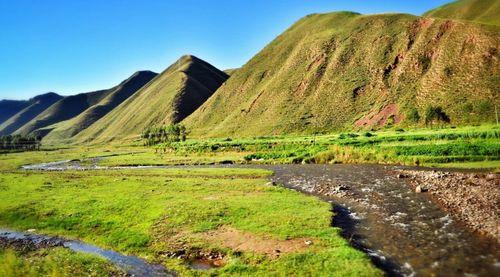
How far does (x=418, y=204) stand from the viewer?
2948 centimetres

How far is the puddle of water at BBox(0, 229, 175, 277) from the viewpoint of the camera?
2051 centimetres

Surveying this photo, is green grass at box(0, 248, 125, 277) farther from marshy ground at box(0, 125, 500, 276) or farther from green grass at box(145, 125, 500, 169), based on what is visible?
green grass at box(145, 125, 500, 169)

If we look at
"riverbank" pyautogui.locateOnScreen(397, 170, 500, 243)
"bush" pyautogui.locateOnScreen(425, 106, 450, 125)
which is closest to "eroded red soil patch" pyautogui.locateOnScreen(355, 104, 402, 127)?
"bush" pyautogui.locateOnScreen(425, 106, 450, 125)

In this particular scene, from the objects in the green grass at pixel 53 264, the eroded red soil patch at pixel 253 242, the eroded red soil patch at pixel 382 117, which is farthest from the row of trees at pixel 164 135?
the eroded red soil patch at pixel 253 242

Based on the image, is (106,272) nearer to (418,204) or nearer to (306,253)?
(306,253)

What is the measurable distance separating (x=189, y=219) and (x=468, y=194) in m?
20.5

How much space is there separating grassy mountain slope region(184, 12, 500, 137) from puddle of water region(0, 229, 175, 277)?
9891 centimetres

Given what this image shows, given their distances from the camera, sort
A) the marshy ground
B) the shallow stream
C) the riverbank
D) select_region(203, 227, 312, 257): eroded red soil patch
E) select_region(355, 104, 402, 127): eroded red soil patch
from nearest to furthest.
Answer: the shallow stream
the marshy ground
select_region(203, 227, 312, 257): eroded red soil patch
the riverbank
select_region(355, 104, 402, 127): eroded red soil patch

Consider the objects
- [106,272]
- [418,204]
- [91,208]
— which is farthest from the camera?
[91,208]

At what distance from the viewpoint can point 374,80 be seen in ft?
475

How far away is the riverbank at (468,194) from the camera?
23297mm

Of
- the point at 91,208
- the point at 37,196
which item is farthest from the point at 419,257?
the point at 37,196

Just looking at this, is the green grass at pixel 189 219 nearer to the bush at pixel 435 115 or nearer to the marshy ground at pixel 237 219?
the marshy ground at pixel 237 219

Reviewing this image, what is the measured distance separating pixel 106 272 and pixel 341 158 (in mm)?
43615
